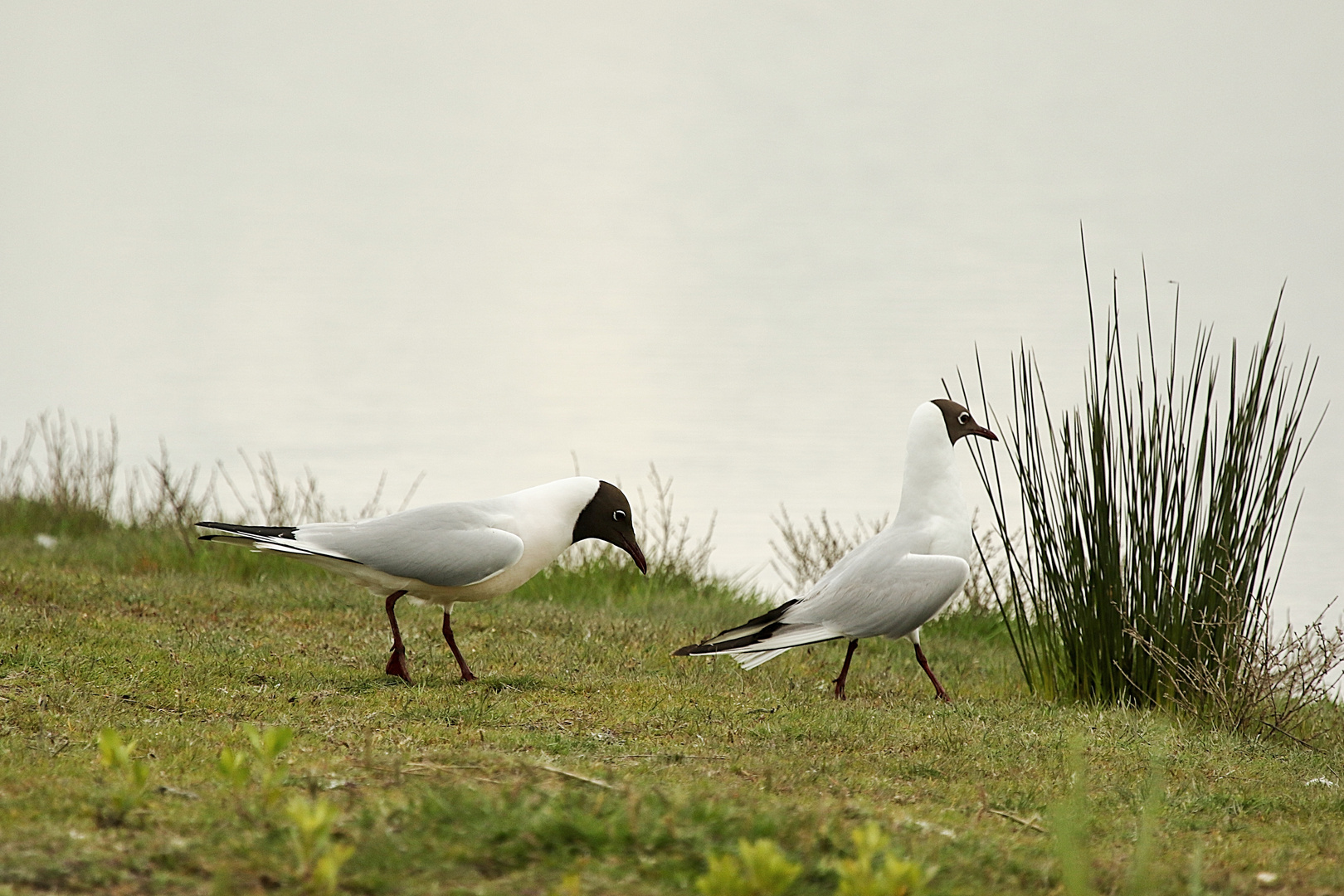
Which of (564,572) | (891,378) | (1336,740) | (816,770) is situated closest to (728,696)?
(816,770)

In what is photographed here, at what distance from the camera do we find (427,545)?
608 centimetres

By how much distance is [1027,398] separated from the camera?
6879 millimetres

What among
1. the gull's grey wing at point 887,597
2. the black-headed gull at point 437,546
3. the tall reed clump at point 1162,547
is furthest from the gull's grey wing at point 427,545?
the tall reed clump at point 1162,547

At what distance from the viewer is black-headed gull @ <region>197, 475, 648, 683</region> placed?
6070mm

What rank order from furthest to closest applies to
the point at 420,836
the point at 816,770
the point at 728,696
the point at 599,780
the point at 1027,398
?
the point at 1027,398 → the point at 728,696 → the point at 816,770 → the point at 599,780 → the point at 420,836

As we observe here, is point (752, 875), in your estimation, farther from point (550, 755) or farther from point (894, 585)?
point (894, 585)

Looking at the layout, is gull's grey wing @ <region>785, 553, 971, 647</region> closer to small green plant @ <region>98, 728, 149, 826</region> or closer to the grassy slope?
the grassy slope

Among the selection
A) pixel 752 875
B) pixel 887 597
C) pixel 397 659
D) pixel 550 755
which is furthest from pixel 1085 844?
pixel 397 659

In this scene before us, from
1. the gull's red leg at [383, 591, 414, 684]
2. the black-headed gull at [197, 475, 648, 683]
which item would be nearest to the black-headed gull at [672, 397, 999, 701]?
the black-headed gull at [197, 475, 648, 683]

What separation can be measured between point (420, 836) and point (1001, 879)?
1.38 m

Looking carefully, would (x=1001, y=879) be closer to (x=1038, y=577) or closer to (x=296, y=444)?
(x=1038, y=577)

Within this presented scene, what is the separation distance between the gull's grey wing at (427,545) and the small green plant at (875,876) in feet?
11.1

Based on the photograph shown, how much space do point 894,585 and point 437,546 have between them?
209cm

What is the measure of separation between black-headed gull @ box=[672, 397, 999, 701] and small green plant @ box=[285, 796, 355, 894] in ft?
10.7
